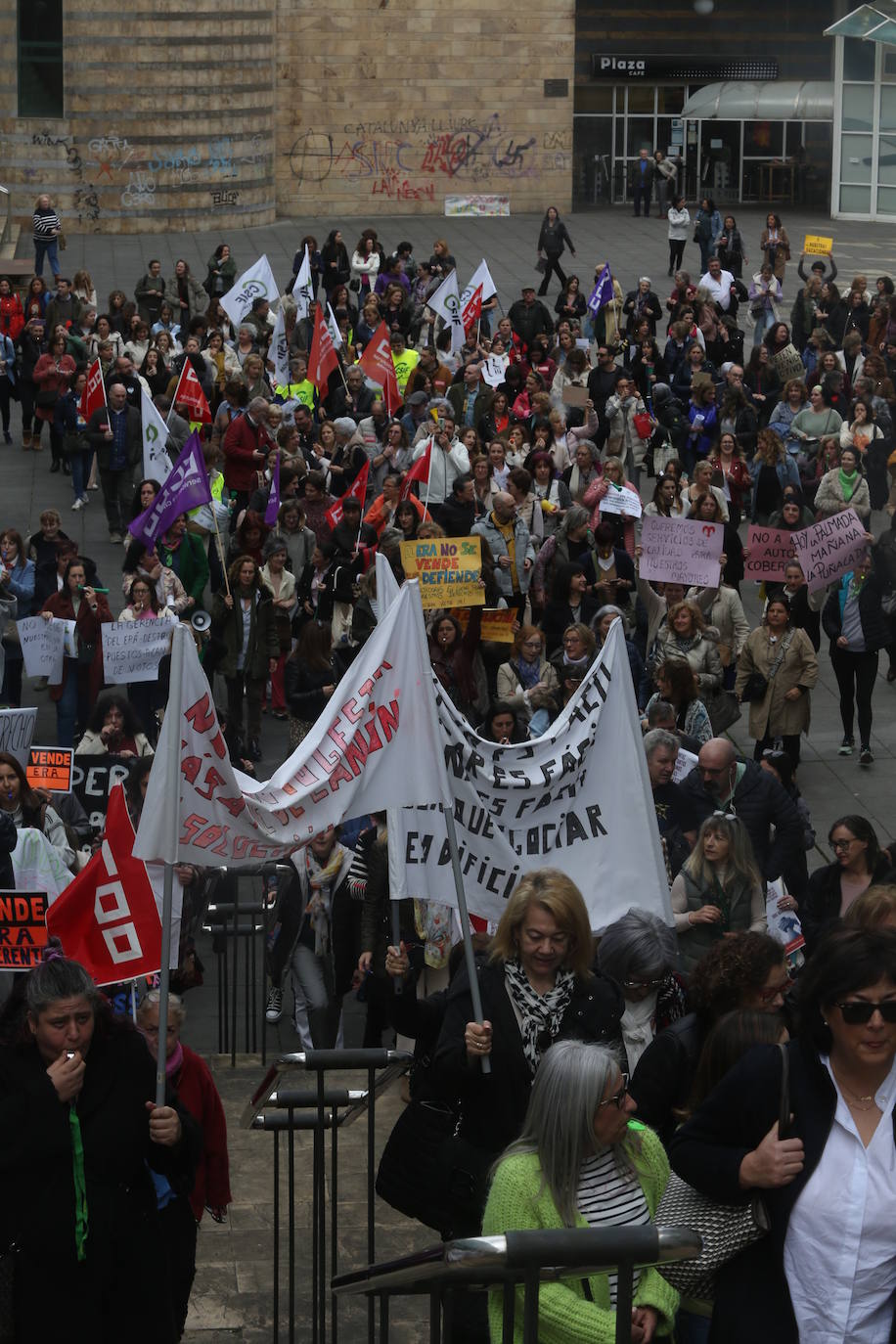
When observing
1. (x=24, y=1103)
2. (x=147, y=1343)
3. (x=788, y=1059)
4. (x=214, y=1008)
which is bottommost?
(x=214, y=1008)

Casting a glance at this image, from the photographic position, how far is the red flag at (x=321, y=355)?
19234 millimetres

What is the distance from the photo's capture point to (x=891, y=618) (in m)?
13.4

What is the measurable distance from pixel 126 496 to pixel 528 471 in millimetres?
5236

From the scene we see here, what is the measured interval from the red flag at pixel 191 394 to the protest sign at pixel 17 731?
7.59 metres

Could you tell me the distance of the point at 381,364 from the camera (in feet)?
61.1

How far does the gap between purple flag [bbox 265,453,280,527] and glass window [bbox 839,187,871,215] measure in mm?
27585

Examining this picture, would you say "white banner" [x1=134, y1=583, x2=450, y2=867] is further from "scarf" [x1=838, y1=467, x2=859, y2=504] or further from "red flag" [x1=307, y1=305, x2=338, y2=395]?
"red flag" [x1=307, y1=305, x2=338, y2=395]

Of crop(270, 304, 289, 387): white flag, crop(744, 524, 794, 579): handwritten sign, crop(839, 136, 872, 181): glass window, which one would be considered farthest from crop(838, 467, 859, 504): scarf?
crop(839, 136, 872, 181): glass window

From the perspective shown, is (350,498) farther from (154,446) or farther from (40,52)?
(40,52)

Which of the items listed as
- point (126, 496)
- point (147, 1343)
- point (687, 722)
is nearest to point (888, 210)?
point (126, 496)

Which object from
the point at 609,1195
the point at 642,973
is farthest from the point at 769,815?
the point at 609,1195

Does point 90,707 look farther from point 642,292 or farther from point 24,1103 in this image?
point 642,292

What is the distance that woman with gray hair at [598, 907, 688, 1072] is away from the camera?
6668mm

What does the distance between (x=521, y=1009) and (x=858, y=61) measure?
36749 mm
